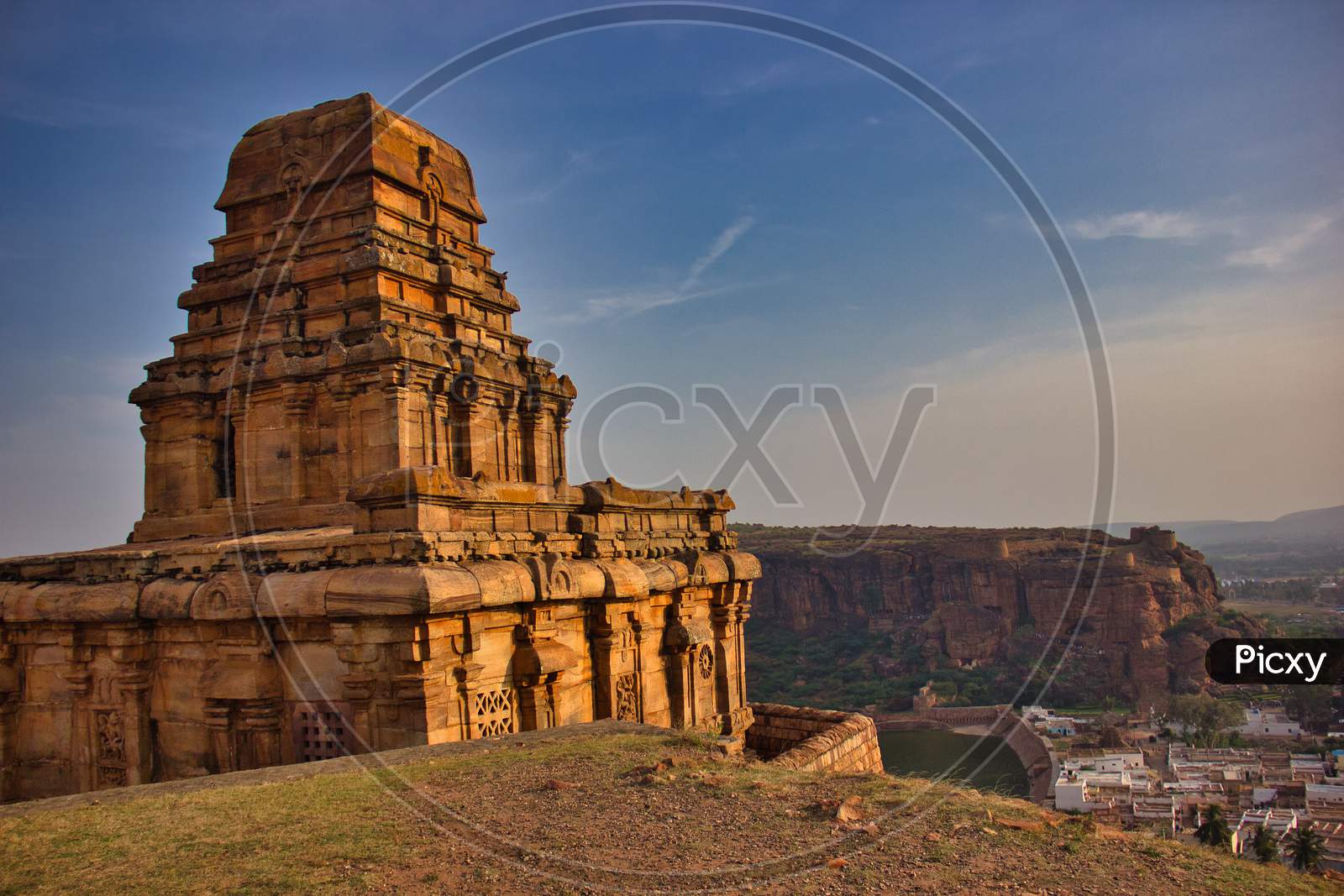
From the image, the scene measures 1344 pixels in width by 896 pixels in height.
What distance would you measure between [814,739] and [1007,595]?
4170 inches

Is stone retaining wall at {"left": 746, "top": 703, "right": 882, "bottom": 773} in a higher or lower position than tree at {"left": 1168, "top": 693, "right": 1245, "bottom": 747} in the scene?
higher

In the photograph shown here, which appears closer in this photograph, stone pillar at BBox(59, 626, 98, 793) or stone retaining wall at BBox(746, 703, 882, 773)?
stone pillar at BBox(59, 626, 98, 793)

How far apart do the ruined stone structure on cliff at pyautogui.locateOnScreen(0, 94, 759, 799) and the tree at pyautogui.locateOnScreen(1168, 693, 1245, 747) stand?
6937 cm

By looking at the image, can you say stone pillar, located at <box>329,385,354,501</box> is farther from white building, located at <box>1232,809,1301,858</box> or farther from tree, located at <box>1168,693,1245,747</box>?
tree, located at <box>1168,693,1245,747</box>

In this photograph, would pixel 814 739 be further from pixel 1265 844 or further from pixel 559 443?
pixel 1265 844

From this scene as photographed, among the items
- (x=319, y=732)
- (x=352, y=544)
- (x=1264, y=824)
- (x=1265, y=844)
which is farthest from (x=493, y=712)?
(x=1264, y=824)

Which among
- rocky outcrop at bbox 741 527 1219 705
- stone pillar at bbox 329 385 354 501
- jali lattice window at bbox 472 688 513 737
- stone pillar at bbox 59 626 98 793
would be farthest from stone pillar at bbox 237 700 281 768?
rocky outcrop at bbox 741 527 1219 705

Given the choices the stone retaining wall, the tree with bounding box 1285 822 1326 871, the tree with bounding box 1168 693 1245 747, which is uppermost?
the stone retaining wall

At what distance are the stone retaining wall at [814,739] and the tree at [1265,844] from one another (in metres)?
19.5

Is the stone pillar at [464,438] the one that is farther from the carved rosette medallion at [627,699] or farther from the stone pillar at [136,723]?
the stone pillar at [136,723]

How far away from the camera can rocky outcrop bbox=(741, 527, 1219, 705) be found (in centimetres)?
9844

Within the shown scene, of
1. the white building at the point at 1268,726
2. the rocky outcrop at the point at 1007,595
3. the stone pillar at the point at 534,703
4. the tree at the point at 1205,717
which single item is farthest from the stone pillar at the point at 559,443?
the rocky outcrop at the point at 1007,595

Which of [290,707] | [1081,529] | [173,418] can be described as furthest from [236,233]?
[1081,529]

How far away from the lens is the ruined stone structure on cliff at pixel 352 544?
10469 mm
